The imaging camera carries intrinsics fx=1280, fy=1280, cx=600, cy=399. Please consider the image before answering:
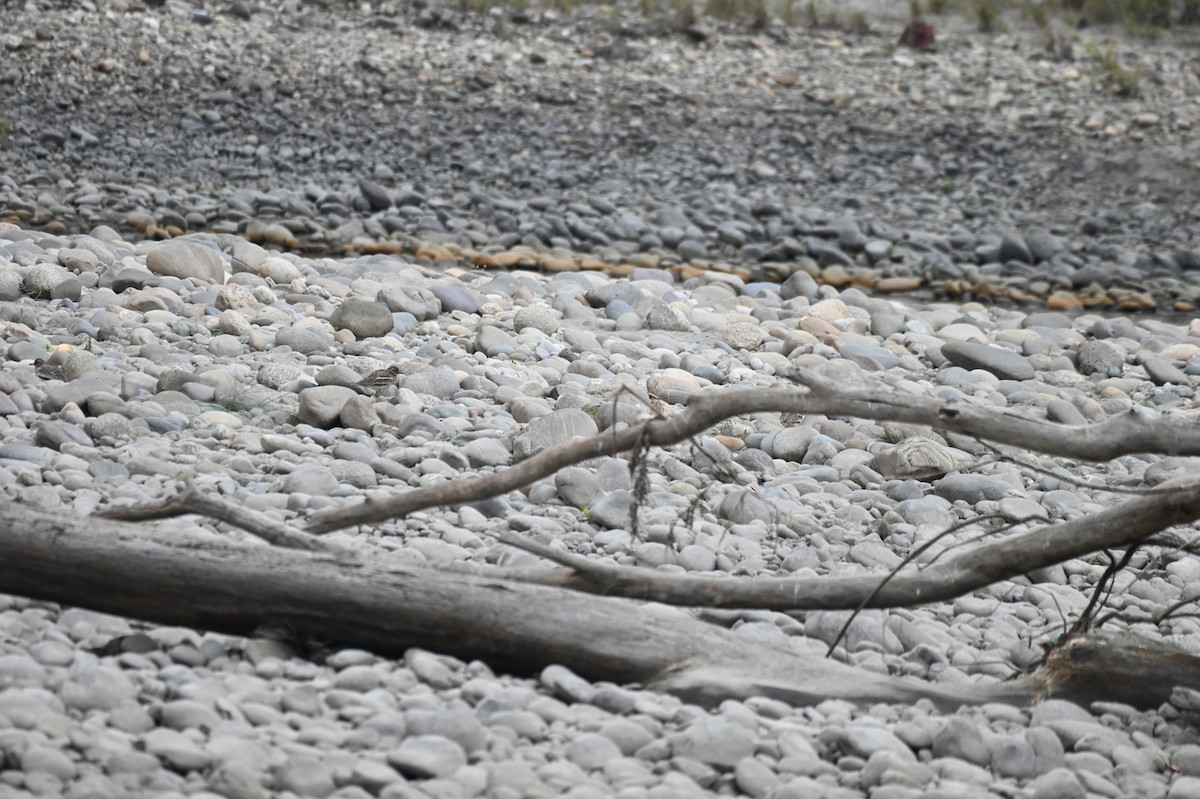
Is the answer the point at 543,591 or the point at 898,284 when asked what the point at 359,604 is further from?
the point at 898,284

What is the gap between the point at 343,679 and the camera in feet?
8.14

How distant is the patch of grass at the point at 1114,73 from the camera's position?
12.1 metres

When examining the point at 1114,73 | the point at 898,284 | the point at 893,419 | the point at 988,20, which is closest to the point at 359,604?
the point at 893,419

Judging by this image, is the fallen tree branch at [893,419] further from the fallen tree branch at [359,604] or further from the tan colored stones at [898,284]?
the tan colored stones at [898,284]

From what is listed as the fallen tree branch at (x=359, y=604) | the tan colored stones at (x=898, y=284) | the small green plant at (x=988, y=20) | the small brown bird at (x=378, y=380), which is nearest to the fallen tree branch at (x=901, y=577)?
the fallen tree branch at (x=359, y=604)

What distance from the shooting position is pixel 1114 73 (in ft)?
40.3

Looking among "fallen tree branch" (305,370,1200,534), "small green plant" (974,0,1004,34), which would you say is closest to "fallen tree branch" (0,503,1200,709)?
"fallen tree branch" (305,370,1200,534)

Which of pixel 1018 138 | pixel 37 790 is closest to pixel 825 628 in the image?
pixel 37 790

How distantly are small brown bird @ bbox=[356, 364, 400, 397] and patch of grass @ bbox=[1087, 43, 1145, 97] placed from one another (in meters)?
9.75

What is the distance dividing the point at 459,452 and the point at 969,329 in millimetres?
3340

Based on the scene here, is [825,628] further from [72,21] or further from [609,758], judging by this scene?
[72,21]

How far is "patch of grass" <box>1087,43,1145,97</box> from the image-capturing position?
1209cm

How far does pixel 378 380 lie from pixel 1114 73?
10.1 m

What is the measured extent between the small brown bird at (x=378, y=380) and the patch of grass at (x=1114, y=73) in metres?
9.75
